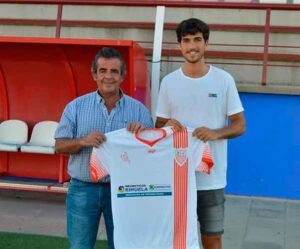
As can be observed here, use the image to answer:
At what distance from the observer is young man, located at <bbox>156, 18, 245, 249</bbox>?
11.3 feet

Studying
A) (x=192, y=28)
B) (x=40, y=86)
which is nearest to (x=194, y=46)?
(x=192, y=28)

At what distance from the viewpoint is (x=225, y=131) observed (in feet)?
11.4

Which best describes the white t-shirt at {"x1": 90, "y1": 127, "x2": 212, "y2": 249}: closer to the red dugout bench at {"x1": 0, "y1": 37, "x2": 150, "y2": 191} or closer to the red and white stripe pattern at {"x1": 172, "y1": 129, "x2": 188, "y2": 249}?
the red and white stripe pattern at {"x1": 172, "y1": 129, "x2": 188, "y2": 249}

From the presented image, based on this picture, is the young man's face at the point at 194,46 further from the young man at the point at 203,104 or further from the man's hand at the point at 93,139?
the man's hand at the point at 93,139

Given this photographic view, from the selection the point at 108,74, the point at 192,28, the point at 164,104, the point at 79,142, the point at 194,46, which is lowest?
the point at 79,142

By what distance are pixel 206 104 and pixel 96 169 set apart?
82 cm

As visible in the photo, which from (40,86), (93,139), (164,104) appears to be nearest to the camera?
(93,139)

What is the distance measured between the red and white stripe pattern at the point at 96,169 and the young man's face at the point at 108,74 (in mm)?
407

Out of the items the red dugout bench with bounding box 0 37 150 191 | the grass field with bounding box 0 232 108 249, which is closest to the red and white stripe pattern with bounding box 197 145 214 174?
the grass field with bounding box 0 232 108 249

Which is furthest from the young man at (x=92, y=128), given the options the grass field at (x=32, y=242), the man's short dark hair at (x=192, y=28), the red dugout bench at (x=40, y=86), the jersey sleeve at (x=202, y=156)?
the red dugout bench at (x=40, y=86)

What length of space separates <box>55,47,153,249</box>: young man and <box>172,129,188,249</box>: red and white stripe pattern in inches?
8.9

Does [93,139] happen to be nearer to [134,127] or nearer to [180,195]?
[134,127]

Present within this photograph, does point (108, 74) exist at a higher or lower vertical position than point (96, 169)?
higher

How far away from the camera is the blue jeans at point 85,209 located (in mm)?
3408
